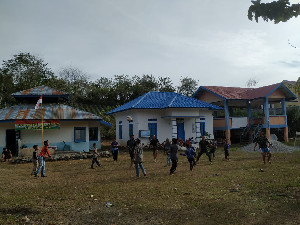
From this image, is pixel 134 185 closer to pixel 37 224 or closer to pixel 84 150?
pixel 37 224

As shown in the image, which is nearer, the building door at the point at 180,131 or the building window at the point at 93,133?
the building window at the point at 93,133

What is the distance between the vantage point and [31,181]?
38.4 feet

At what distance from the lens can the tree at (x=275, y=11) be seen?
552cm

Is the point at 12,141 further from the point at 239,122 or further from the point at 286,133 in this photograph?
the point at 286,133

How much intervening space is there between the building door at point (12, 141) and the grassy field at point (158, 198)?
10.6 m

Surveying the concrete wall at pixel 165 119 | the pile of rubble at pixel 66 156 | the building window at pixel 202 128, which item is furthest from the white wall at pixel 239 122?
the pile of rubble at pixel 66 156

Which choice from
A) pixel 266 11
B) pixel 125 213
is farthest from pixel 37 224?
pixel 266 11

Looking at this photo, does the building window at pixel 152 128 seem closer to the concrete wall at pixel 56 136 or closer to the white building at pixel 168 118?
the white building at pixel 168 118

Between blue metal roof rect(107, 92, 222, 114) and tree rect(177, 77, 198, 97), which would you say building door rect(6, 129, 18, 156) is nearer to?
blue metal roof rect(107, 92, 222, 114)

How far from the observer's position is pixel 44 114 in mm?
22359

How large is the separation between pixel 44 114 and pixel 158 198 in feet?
54.9

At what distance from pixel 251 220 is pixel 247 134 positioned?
25.4m

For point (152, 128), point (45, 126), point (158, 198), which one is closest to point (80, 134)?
point (45, 126)

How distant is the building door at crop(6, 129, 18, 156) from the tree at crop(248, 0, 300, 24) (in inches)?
820
